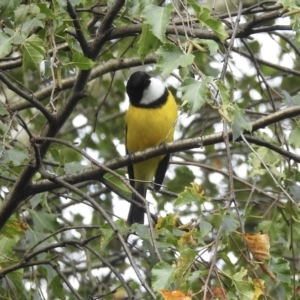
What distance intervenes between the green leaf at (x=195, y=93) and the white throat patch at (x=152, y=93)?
2.63m

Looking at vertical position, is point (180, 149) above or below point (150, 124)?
above

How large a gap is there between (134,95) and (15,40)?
237 cm

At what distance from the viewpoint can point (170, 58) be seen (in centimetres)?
234

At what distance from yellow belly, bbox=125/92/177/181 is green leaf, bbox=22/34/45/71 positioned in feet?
7.13

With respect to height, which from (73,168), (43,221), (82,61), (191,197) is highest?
(82,61)

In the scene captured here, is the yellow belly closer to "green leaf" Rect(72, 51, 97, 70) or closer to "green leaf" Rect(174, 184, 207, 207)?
"green leaf" Rect(72, 51, 97, 70)

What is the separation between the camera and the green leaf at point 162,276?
212 cm

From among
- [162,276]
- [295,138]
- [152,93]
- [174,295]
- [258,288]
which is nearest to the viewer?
[174,295]

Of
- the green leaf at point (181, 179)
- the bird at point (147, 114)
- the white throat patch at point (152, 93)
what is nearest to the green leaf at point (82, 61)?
the bird at point (147, 114)

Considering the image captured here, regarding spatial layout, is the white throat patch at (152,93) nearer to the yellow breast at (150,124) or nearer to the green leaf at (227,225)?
the yellow breast at (150,124)

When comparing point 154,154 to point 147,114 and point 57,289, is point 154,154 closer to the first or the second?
point 57,289

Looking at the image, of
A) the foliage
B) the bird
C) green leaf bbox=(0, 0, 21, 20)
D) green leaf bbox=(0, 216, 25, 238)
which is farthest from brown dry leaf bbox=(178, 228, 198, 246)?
the bird

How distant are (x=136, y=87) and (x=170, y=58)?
2.62 meters

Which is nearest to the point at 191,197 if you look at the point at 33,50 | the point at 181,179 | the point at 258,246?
the point at 258,246
